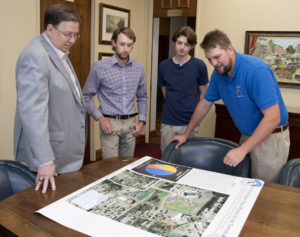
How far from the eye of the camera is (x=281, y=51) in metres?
4.03

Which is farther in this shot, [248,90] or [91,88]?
[91,88]

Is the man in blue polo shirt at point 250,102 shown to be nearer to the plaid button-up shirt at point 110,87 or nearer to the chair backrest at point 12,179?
the plaid button-up shirt at point 110,87

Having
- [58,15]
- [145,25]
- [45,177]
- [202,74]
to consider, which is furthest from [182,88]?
[145,25]

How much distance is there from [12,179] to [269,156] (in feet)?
4.75

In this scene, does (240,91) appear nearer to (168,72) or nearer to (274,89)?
(274,89)

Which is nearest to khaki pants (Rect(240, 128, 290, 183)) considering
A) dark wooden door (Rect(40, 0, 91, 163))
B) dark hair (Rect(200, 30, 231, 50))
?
dark hair (Rect(200, 30, 231, 50))

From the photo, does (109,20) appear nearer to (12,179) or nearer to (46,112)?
(46,112)

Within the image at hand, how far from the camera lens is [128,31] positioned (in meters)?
2.37

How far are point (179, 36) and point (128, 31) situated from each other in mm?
497

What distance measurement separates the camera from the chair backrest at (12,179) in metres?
1.36

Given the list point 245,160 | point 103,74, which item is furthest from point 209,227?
point 103,74

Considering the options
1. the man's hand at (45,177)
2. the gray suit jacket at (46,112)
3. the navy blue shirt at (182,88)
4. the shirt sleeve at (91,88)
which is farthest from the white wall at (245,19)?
the man's hand at (45,177)

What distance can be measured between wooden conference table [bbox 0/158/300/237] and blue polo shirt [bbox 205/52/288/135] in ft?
1.70

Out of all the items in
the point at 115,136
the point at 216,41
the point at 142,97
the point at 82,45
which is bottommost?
the point at 115,136
